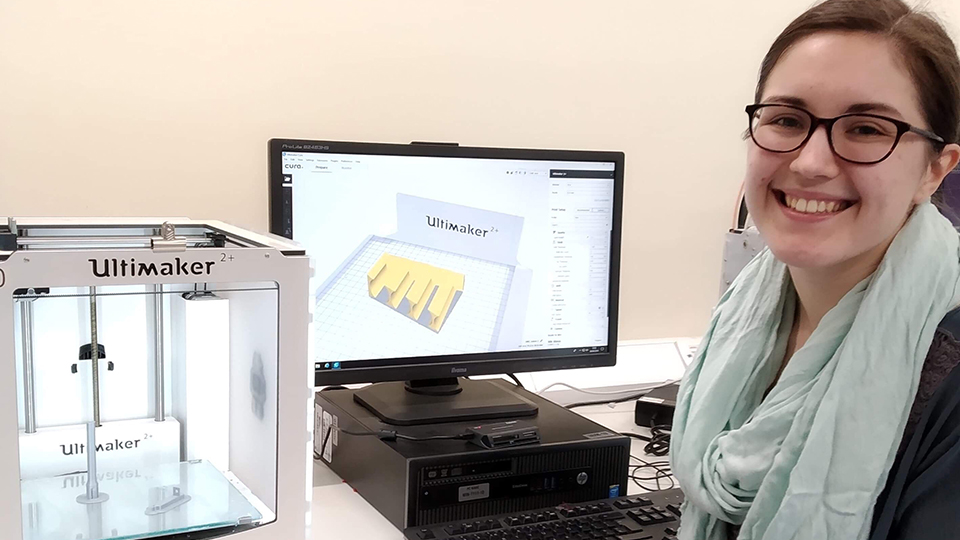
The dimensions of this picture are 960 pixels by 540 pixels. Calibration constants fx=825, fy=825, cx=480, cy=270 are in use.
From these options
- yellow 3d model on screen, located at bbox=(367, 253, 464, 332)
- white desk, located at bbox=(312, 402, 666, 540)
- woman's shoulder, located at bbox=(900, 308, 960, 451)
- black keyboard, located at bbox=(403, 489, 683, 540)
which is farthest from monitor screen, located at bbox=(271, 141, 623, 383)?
woman's shoulder, located at bbox=(900, 308, 960, 451)

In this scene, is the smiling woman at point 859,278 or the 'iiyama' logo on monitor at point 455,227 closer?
the smiling woman at point 859,278

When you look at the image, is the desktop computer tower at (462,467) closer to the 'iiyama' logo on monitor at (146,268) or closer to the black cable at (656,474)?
the black cable at (656,474)

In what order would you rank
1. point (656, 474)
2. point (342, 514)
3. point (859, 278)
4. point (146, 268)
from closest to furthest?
point (146, 268) < point (859, 278) < point (342, 514) < point (656, 474)

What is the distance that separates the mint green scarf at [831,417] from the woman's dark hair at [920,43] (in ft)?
0.38

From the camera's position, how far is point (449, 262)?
1.23m

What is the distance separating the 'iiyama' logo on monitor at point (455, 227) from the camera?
47.6 inches

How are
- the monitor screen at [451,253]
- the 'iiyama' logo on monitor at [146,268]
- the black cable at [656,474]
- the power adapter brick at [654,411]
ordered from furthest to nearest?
the power adapter brick at [654,411] < the black cable at [656,474] < the monitor screen at [451,253] < the 'iiyama' logo on monitor at [146,268]

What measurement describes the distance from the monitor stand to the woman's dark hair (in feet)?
2.22

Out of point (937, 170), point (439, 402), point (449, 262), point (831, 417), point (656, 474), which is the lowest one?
point (656, 474)

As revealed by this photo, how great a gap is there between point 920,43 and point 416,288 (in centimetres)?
71

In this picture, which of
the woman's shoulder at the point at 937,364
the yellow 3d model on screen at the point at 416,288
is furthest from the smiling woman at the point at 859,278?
the yellow 3d model on screen at the point at 416,288

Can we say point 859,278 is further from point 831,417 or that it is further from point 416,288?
point 416,288

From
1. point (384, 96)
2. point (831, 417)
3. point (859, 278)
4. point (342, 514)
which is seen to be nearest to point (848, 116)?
point (859, 278)

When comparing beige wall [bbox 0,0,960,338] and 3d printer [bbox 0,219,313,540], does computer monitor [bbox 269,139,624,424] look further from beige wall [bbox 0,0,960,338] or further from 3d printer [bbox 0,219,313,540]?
beige wall [bbox 0,0,960,338]
